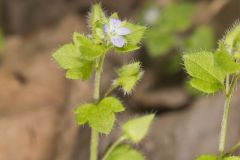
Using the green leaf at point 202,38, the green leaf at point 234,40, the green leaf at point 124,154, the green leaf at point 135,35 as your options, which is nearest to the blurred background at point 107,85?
the green leaf at point 202,38

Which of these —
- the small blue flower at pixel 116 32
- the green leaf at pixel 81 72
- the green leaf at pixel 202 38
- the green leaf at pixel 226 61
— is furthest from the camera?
the green leaf at pixel 202 38

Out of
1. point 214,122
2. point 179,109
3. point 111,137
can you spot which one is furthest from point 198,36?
point 111,137

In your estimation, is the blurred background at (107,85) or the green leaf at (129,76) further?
the blurred background at (107,85)

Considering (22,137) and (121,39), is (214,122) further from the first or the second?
(121,39)

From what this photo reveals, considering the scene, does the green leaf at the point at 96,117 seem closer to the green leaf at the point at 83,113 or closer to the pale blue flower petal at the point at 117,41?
the green leaf at the point at 83,113

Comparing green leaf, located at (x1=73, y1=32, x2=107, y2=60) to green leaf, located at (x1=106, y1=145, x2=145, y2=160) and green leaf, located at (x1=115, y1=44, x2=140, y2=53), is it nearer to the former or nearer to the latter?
green leaf, located at (x1=115, y1=44, x2=140, y2=53)

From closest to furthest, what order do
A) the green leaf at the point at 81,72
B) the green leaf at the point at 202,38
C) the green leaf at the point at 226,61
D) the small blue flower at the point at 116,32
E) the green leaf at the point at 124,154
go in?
the green leaf at the point at 226,61 → the small blue flower at the point at 116,32 → the green leaf at the point at 81,72 → the green leaf at the point at 124,154 → the green leaf at the point at 202,38

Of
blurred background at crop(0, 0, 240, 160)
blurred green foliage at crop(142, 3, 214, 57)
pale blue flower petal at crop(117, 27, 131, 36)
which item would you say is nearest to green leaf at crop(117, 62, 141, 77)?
pale blue flower petal at crop(117, 27, 131, 36)
